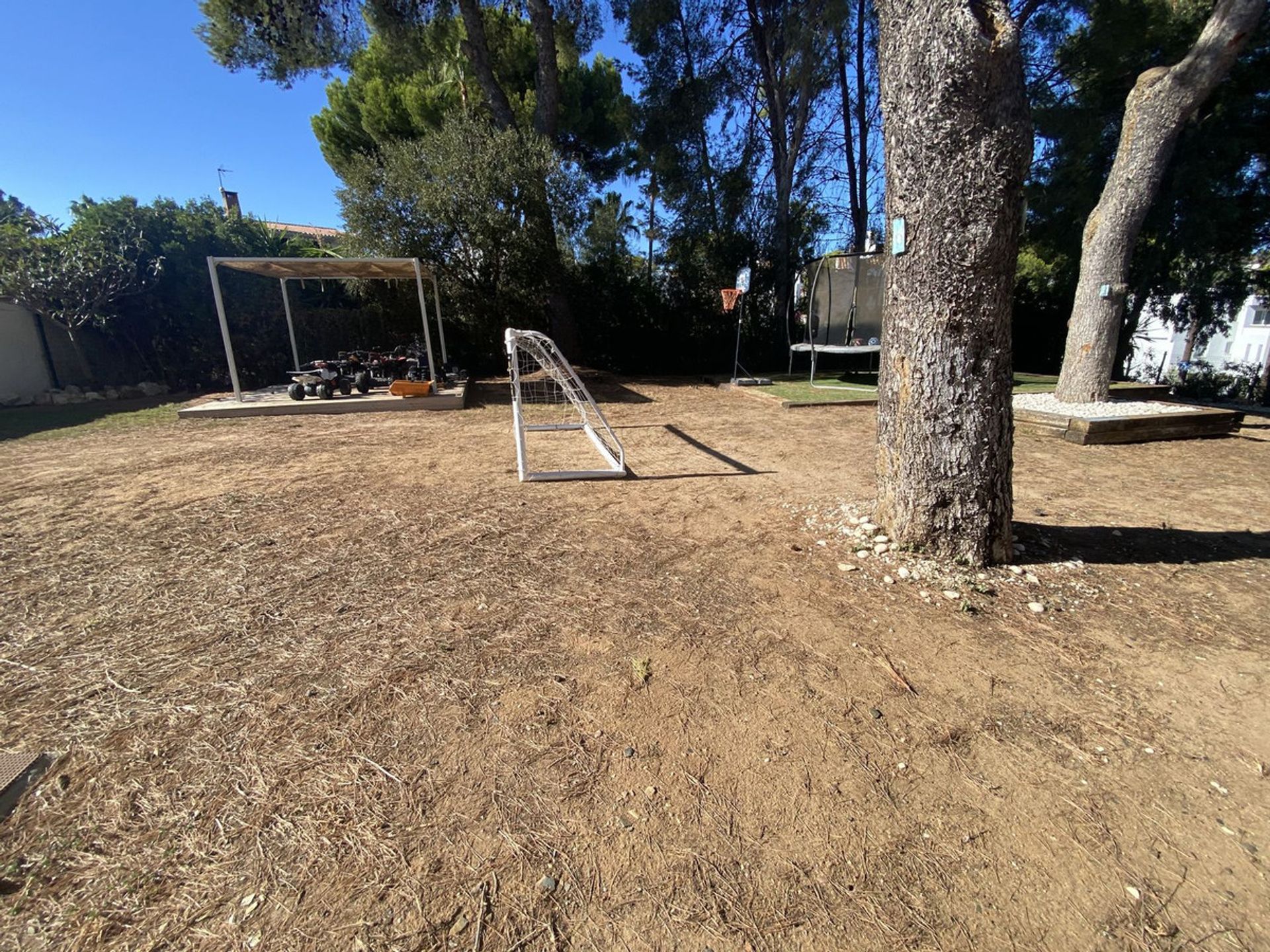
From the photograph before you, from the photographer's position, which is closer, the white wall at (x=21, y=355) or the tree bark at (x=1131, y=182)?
the tree bark at (x=1131, y=182)

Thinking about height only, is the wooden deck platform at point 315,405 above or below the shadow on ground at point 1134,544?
above

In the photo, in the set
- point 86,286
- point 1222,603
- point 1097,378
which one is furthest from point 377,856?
point 86,286

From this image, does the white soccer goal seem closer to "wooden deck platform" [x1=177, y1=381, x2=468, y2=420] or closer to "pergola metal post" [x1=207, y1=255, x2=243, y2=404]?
"wooden deck platform" [x1=177, y1=381, x2=468, y2=420]

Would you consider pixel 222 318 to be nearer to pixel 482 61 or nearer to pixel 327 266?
pixel 327 266

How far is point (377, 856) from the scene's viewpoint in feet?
4.48

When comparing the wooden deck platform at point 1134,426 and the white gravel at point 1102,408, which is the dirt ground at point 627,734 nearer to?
the wooden deck platform at point 1134,426

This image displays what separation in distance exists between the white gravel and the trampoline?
8.94 feet

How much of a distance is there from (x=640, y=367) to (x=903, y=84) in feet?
36.4

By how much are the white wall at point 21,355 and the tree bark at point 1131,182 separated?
53.7ft

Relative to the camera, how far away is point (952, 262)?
8.69 feet

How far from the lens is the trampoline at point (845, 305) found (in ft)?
32.4

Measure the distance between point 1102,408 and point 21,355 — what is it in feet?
54.5

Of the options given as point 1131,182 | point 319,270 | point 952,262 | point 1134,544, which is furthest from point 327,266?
point 1131,182

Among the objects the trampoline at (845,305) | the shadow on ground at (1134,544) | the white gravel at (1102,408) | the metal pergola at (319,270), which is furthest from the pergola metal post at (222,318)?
the white gravel at (1102,408)
